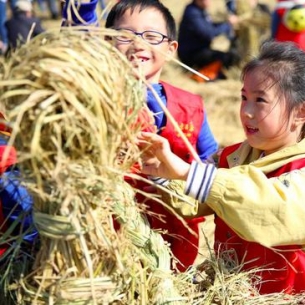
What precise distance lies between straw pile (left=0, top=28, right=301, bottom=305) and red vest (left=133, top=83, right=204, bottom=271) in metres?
0.51

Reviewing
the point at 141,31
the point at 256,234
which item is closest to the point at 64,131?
the point at 256,234

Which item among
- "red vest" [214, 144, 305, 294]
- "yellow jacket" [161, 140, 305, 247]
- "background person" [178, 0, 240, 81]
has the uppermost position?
"yellow jacket" [161, 140, 305, 247]

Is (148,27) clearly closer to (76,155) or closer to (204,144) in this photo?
(204,144)

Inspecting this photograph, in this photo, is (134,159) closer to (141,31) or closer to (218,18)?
(141,31)

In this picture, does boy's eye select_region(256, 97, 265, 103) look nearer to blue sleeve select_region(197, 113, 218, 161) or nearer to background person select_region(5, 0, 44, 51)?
blue sleeve select_region(197, 113, 218, 161)

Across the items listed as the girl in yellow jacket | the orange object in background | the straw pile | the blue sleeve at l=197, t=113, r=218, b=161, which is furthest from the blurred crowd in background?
the straw pile

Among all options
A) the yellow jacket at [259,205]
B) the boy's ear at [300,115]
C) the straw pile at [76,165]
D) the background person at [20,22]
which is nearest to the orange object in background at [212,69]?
the background person at [20,22]

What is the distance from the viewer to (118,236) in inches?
67.2

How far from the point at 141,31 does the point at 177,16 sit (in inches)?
382

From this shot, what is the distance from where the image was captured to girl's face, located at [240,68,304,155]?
209 cm

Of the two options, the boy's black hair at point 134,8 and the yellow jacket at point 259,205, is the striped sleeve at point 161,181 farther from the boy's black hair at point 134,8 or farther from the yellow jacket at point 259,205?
the boy's black hair at point 134,8

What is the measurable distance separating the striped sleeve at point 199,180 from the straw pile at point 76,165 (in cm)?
15

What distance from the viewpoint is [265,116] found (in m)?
2.09

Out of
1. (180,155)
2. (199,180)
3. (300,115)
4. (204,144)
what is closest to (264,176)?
(199,180)
